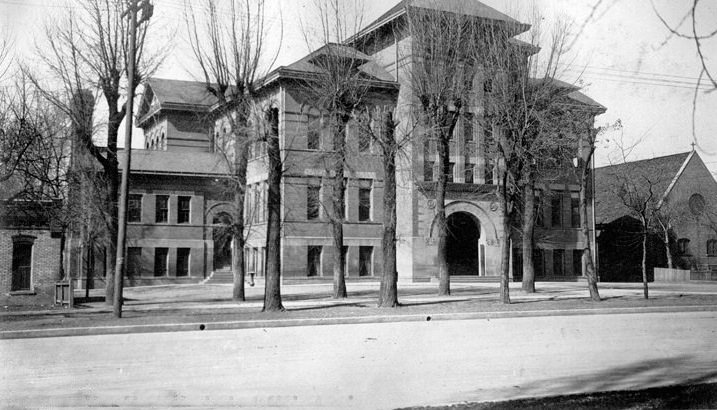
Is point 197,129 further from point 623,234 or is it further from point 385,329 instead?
point 385,329

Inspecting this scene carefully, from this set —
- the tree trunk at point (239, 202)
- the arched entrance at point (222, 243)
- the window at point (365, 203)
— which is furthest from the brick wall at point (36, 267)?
the window at point (365, 203)

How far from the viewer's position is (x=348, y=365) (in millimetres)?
11172

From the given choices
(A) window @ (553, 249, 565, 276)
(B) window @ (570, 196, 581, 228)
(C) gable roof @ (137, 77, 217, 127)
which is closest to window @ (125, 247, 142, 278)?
(C) gable roof @ (137, 77, 217, 127)

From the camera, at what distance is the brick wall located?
2441cm

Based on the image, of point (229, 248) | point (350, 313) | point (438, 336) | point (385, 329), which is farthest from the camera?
point (229, 248)

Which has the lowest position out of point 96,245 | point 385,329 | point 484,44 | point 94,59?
point 385,329

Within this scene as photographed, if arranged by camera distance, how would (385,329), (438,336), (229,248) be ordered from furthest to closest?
(229,248) → (385,329) → (438,336)

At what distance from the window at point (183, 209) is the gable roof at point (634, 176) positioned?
27769 millimetres

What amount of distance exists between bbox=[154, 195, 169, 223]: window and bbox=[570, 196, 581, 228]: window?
29.5 metres

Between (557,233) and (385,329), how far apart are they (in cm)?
3504

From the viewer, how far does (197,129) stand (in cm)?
5350

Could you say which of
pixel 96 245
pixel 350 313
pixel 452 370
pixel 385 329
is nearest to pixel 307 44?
pixel 350 313

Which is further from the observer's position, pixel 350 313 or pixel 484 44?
pixel 484 44

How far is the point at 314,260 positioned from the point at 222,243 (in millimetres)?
7637
